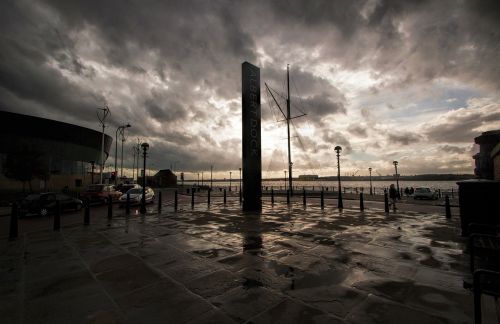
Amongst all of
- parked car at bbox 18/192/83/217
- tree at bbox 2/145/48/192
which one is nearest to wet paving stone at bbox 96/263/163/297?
parked car at bbox 18/192/83/217

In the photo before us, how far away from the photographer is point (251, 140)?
15.6m

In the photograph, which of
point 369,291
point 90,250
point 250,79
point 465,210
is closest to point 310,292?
point 369,291

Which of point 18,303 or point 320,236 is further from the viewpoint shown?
point 320,236

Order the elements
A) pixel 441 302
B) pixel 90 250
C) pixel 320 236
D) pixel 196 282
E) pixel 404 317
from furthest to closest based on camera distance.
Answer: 1. pixel 320 236
2. pixel 90 250
3. pixel 196 282
4. pixel 441 302
5. pixel 404 317

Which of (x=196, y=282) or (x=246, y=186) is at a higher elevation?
(x=246, y=186)

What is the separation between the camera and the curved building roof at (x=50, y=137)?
155ft

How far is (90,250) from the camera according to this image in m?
6.46

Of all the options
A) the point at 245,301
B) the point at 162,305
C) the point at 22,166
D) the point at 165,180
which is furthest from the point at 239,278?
the point at 165,180

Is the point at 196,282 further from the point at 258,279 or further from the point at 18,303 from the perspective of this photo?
the point at 18,303

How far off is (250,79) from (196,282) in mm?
14109

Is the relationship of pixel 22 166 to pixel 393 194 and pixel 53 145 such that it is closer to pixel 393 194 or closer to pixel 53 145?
pixel 53 145

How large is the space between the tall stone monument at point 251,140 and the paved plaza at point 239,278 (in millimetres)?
7229

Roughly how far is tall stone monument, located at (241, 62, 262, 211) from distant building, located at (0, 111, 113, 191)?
139 feet

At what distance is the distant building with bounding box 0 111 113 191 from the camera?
4596cm
